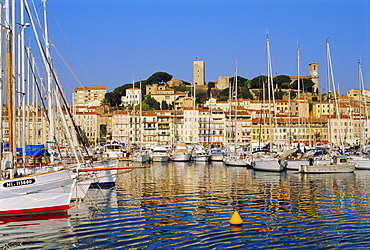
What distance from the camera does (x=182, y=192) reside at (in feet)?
106

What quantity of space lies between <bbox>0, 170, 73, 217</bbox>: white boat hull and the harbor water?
523mm

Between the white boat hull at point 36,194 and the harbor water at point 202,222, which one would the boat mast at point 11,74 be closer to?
the white boat hull at point 36,194

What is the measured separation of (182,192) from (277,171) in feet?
66.9

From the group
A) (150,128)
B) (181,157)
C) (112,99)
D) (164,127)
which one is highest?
(112,99)

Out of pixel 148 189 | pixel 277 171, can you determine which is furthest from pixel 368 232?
pixel 277 171

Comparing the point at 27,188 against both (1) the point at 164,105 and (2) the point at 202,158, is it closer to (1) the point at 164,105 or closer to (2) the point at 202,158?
(2) the point at 202,158

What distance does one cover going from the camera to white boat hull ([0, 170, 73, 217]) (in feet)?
70.2

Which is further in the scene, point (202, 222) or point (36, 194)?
point (36, 194)

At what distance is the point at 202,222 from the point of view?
21031 mm

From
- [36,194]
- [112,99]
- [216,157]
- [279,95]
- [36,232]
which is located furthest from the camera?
[279,95]

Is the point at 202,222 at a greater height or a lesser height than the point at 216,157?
lesser

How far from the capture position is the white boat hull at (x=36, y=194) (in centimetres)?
2139

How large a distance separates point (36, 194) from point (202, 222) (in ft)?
24.6

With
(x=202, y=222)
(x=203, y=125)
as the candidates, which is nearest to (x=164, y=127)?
(x=203, y=125)
